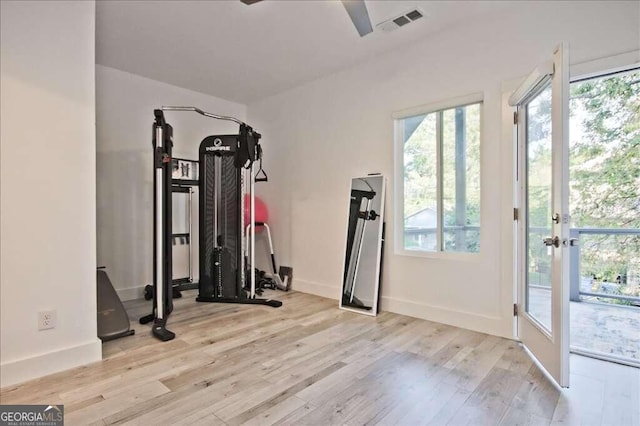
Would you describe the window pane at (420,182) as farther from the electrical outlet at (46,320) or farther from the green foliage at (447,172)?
the electrical outlet at (46,320)

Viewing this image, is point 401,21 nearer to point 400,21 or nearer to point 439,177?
point 400,21

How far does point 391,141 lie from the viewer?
3387mm

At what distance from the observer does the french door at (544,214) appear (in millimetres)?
1847

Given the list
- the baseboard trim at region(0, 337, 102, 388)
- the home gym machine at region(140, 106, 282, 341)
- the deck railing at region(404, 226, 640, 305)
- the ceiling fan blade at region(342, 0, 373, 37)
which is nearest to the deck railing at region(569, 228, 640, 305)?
the deck railing at region(404, 226, 640, 305)

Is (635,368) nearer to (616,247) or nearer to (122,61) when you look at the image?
(616,247)

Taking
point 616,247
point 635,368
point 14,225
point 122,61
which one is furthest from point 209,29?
point 616,247

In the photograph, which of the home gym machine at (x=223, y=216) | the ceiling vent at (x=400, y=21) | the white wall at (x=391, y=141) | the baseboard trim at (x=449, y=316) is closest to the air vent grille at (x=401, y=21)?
the ceiling vent at (x=400, y=21)

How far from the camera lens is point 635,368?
6.95 ft

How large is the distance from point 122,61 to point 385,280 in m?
3.78

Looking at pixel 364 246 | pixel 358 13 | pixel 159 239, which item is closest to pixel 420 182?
pixel 364 246

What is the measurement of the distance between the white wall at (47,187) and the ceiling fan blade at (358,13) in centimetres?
178

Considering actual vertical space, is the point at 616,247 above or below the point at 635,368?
above

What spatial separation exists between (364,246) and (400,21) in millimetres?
2180

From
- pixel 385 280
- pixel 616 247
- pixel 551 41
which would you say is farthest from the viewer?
pixel 616 247
